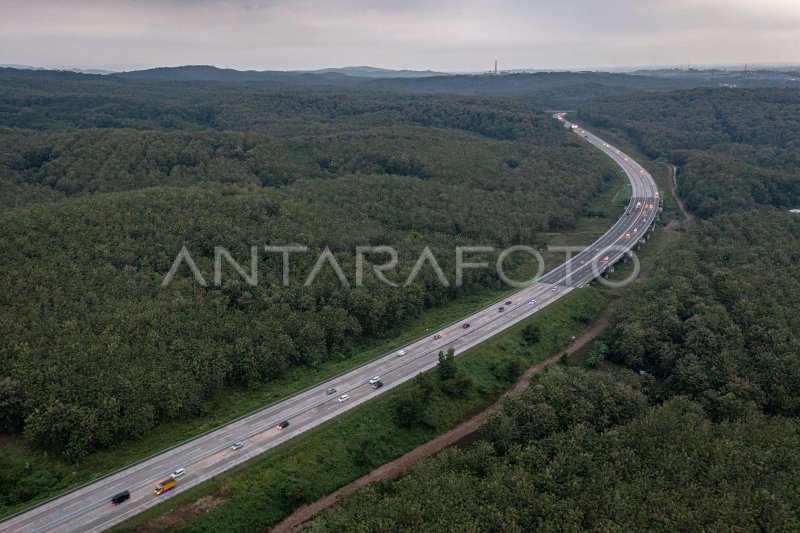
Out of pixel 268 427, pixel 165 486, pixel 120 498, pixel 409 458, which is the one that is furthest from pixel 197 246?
pixel 409 458

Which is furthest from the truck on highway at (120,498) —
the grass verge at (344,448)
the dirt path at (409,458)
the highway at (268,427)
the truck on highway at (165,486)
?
the dirt path at (409,458)

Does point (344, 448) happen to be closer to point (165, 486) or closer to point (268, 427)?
point (268, 427)

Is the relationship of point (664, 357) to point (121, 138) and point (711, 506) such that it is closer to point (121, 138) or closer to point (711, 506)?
point (711, 506)

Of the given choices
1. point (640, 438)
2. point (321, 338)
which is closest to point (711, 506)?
point (640, 438)

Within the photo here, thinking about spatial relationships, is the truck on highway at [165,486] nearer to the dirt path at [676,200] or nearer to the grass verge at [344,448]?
the grass verge at [344,448]

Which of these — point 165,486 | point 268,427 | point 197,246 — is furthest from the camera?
point 197,246

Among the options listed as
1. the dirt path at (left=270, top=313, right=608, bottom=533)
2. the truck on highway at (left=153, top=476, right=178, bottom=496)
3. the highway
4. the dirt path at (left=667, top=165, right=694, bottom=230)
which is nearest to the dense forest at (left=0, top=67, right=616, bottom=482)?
the highway

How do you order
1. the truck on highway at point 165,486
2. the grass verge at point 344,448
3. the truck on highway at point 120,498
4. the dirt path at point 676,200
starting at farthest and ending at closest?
the dirt path at point 676,200 → the truck on highway at point 165,486 → the grass verge at point 344,448 → the truck on highway at point 120,498
